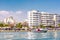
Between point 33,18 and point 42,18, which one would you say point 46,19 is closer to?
point 42,18

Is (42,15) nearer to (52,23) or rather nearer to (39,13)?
(39,13)

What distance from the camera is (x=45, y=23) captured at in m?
58.0

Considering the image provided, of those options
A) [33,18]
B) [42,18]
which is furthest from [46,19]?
[33,18]

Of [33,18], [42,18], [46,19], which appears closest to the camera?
[46,19]

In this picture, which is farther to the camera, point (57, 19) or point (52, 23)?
point (57, 19)

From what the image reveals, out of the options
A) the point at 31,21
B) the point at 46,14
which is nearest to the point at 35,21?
the point at 31,21

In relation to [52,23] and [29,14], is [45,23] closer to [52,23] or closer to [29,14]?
[52,23]

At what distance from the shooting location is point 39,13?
6144cm

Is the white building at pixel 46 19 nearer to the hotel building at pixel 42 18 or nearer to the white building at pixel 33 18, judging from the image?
the hotel building at pixel 42 18

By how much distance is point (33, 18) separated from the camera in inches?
2351

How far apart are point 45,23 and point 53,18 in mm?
4916

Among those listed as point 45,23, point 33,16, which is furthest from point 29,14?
point 45,23

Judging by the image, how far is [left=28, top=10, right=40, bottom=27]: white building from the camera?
58250mm

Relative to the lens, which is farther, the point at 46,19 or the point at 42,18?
the point at 42,18
